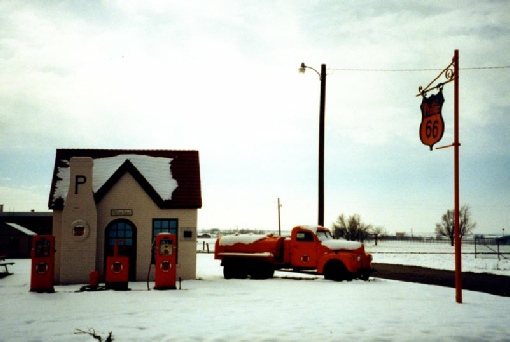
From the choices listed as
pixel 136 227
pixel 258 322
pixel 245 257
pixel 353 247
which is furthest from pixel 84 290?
pixel 353 247

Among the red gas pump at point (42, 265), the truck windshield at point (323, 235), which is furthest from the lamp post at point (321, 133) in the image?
the red gas pump at point (42, 265)

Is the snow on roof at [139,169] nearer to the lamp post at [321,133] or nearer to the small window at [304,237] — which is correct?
the small window at [304,237]

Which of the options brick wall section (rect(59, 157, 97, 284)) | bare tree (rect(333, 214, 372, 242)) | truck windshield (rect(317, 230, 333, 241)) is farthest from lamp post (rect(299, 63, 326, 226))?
bare tree (rect(333, 214, 372, 242))

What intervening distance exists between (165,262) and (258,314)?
5366 millimetres

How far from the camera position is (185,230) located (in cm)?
1781

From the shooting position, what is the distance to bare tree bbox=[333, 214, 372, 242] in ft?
254

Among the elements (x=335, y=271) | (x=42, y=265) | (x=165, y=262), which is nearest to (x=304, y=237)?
(x=335, y=271)

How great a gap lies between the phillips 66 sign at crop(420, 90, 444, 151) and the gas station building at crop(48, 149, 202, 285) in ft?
29.5

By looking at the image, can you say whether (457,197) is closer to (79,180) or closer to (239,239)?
(239,239)

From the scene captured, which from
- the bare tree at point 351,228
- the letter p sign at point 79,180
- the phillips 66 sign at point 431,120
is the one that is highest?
the phillips 66 sign at point 431,120

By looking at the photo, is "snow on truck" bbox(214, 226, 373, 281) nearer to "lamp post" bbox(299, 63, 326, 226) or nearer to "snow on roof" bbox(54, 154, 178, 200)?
"lamp post" bbox(299, 63, 326, 226)

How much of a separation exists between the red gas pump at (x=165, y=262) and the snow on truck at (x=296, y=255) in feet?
13.7

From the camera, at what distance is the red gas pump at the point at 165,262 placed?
14.5 metres

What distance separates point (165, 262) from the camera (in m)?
14.6
